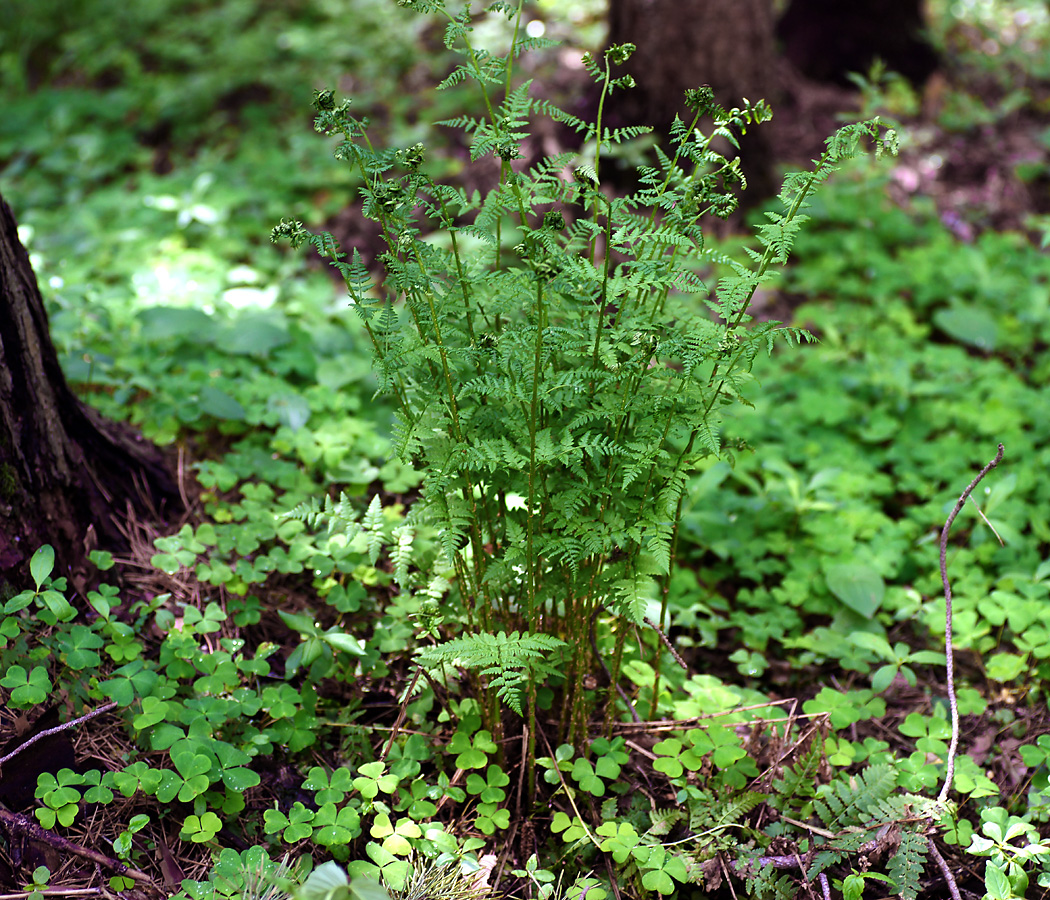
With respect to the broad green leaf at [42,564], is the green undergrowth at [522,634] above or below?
below

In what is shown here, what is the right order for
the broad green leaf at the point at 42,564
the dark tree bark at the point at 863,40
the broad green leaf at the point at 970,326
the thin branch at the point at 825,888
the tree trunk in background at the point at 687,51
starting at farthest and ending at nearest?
the dark tree bark at the point at 863,40
the tree trunk in background at the point at 687,51
the broad green leaf at the point at 970,326
the broad green leaf at the point at 42,564
the thin branch at the point at 825,888

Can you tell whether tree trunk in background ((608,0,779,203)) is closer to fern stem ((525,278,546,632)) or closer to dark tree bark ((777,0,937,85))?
dark tree bark ((777,0,937,85))

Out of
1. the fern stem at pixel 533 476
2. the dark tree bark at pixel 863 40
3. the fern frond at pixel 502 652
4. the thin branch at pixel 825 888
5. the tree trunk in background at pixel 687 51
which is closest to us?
the fern stem at pixel 533 476

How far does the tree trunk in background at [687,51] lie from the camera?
4.60m

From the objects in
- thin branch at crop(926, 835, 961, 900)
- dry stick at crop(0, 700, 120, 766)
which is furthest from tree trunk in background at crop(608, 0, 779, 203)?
dry stick at crop(0, 700, 120, 766)

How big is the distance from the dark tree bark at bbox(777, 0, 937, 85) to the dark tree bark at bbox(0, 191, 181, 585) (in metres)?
5.87

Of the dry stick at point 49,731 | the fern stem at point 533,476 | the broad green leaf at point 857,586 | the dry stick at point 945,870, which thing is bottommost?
the broad green leaf at point 857,586

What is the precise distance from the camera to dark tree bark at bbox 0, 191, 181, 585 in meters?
2.12

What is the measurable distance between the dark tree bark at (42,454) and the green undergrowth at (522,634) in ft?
0.48

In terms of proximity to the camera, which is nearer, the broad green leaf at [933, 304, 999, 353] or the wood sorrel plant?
the wood sorrel plant

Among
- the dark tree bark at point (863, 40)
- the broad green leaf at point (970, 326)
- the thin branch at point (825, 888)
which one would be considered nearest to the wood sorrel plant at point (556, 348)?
the thin branch at point (825, 888)

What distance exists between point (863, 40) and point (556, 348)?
5881 millimetres

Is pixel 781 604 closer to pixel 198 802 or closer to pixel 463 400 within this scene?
pixel 463 400

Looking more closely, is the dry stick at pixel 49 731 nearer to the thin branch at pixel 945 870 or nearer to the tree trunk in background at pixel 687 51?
the thin branch at pixel 945 870
